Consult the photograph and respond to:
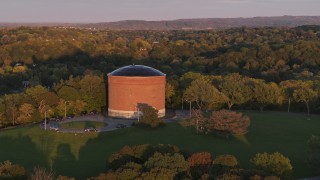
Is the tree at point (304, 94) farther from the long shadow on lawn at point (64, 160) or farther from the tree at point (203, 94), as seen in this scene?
the long shadow on lawn at point (64, 160)

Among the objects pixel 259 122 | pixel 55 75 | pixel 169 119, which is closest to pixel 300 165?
pixel 259 122

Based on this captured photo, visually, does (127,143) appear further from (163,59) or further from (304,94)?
(163,59)

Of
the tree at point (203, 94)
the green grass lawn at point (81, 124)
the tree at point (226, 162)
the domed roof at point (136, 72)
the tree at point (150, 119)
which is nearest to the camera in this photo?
the tree at point (226, 162)

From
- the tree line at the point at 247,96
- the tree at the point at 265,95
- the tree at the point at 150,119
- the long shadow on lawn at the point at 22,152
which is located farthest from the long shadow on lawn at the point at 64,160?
the tree at the point at 265,95

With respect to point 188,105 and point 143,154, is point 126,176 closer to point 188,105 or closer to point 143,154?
point 143,154

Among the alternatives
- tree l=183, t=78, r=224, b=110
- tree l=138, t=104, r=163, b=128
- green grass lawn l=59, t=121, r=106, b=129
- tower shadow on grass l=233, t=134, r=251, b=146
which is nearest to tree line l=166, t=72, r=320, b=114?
tree l=183, t=78, r=224, b=110

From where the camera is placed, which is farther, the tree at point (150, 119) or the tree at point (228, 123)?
the tree at point (150, 119)
